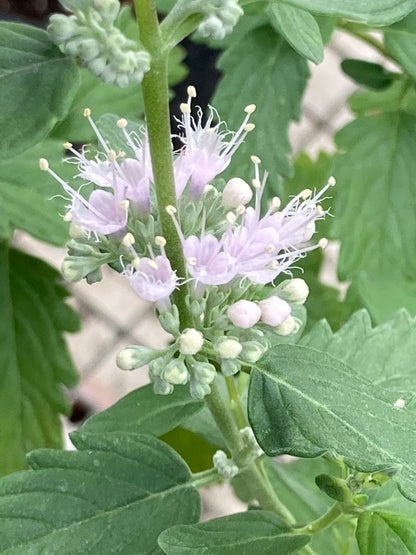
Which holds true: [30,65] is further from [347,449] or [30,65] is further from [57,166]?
[57,166]

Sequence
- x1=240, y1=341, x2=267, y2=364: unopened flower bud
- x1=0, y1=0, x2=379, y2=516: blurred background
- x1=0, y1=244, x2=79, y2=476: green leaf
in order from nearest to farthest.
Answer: x1=240, y1=341, x2=267, y2=364: unopened flower bud, x1=0, y1=244, x2=79, y2=476: green leaf, x1=0, y1=0, x2=379, y2=516: blurred background

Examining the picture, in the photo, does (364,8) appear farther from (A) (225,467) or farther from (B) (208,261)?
(A) (225,467)

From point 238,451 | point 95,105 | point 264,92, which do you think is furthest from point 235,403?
point 95,105

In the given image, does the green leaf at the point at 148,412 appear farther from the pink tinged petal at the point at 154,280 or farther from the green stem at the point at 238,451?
the pink tinged petal at the point at 154,280

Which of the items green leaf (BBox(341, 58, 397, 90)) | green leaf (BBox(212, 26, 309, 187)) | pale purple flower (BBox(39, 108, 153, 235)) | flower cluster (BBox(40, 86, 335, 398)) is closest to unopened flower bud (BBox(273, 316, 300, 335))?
flower cluster (BBox(40, 86, 335, 398))

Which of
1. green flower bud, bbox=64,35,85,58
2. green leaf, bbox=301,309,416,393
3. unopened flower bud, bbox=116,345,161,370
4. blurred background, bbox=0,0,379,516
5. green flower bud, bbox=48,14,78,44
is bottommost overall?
blurred background, bbox=0,0,379,516

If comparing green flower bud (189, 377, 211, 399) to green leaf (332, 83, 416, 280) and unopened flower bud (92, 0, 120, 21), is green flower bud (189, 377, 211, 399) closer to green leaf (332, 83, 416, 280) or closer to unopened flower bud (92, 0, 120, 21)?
unopened flower bud (92, 0, 120, 21)
